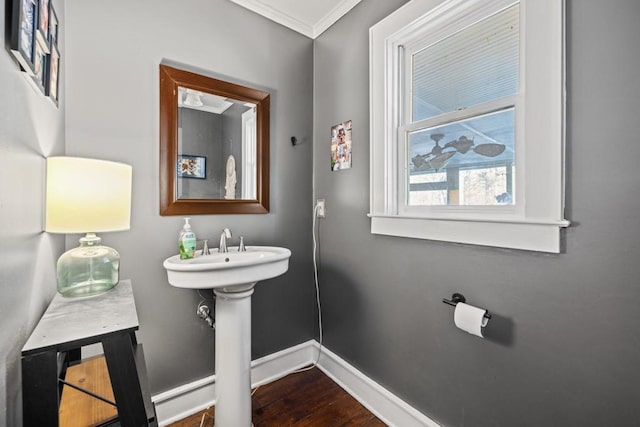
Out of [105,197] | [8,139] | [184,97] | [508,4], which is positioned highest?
[508,4]

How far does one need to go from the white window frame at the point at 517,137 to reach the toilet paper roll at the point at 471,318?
256mm

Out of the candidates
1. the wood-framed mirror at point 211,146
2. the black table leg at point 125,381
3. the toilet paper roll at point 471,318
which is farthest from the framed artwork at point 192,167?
the toilet paper roll at point 471,318

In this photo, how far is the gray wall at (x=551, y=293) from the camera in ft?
2.69

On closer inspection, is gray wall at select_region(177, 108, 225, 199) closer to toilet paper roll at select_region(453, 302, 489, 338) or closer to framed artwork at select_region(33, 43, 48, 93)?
framed artwork at select_region(33, 43, 48, 93)

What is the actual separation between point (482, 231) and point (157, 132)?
61.9 inches

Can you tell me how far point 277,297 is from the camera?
1.87m

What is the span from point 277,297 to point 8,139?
4.85ft

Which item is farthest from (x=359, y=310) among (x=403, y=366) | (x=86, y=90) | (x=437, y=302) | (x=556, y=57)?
(x=86, y=90)

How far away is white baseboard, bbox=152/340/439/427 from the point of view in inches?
57.1

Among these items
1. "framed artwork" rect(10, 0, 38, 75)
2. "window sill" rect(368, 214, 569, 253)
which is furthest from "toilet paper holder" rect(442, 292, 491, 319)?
"framed artwork" rect(10, 0, 38, 75)

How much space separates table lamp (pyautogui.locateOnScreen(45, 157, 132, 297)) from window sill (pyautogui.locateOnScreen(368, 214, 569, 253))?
3.77ft

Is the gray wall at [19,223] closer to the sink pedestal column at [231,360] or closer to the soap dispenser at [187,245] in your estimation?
the soap dispenser at [187,245]

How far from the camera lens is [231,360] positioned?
1365 millimetres

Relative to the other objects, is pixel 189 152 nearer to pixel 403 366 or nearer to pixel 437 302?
pixel 437 302
